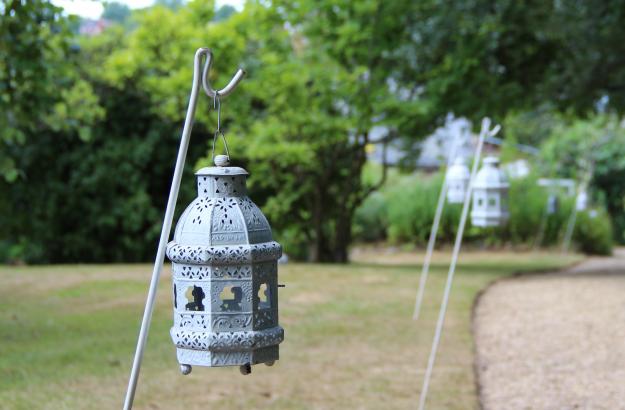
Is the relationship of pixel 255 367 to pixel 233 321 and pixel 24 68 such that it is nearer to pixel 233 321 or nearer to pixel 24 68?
pixel 24 68

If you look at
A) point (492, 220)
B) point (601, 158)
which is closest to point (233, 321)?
point (492, 220)

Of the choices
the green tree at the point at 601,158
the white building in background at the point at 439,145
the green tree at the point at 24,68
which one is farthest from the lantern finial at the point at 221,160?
the green tree at the point at 601,158

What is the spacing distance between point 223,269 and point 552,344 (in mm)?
7057

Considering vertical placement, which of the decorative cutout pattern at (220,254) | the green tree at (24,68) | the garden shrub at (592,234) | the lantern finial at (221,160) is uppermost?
the green tree at (24,68)

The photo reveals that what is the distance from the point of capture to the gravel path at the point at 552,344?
7.80 meters

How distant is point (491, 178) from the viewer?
9211 mm

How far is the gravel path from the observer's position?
7.80m

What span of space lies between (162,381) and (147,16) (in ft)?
39.0

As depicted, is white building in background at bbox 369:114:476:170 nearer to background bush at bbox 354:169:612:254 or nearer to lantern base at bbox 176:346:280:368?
background bush at bbox 354:169:612:254

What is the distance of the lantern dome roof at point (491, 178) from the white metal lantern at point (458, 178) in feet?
5.86

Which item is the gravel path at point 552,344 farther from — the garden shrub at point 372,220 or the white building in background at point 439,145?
the garden shrub at point 372,220

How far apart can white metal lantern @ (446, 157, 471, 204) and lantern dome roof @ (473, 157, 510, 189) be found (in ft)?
5.86

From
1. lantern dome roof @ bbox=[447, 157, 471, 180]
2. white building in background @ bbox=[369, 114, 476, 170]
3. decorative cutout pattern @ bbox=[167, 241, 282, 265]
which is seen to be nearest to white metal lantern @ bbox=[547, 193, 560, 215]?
white building in background @ bbox=[369, 114, 476, 170]

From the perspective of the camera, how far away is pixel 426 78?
1775 centimetres
